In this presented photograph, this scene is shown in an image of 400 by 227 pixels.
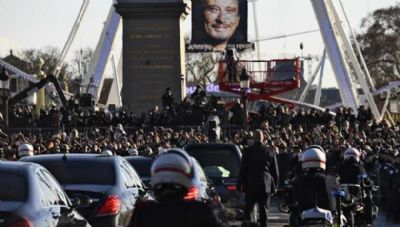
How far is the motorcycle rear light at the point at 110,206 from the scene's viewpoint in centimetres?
1664

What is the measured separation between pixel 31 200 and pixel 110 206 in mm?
3477

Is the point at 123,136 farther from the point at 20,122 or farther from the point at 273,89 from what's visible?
the point at 273,89

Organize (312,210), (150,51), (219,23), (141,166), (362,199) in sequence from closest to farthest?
1. (312,210)
2. (362,199)
3. (141,166)
4. (150,51)
5. (219,23)

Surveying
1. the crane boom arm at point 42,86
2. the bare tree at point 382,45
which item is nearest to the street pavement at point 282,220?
the crane boom arm at point 42,86

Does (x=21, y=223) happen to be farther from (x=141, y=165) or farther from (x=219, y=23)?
(x=219, y=23)

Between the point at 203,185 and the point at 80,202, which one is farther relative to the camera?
the point at 203,185

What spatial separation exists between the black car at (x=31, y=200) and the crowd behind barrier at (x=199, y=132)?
655 inches

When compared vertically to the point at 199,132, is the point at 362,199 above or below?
below

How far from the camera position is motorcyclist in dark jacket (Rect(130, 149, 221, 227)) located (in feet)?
31.0

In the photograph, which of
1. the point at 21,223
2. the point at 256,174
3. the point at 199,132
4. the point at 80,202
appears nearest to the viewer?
the point at 21,223

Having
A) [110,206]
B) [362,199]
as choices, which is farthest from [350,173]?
[110,206]

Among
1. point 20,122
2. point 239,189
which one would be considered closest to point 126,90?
point 20,122

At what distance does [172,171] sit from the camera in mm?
9609

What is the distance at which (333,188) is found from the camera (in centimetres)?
1673
